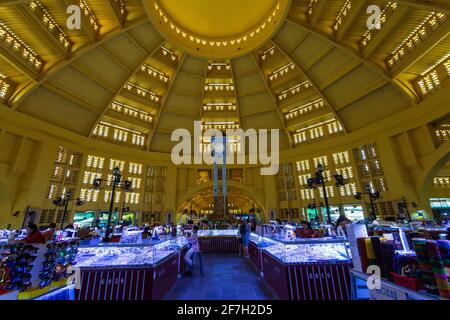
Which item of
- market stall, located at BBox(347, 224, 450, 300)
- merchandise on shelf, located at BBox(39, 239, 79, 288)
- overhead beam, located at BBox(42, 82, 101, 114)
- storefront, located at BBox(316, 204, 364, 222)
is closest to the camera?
market stall, located at BBox(347, 224, 450, 300)

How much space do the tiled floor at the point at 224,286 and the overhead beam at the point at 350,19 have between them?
62.9 feet

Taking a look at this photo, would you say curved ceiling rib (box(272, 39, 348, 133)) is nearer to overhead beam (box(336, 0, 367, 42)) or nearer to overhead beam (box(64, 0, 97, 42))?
overhead beam (box(336, 0, 367, 42))

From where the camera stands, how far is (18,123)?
58.7ft

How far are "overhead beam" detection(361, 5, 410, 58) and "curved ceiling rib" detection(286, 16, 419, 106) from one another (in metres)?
0.72

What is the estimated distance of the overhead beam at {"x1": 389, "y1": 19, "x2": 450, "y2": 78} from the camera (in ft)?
45.1

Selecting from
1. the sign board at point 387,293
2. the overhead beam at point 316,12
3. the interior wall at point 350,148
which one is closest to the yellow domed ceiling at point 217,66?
the overhead beam at point 316,12

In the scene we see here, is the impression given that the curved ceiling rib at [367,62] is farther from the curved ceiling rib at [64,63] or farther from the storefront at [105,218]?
the storefront at [105,218]

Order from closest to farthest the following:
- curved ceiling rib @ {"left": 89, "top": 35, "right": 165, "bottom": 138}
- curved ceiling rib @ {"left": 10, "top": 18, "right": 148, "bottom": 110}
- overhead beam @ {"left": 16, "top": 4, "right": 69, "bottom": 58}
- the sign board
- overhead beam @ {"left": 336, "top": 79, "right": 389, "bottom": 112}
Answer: the sign board → overhead beam @ {"left": 16, "top": 4, "right": 69, "bottom": 58} → curved ceiling rib @ {"left": 10, "top": 18, "right": 148, "bottom": 110} → overhead beam @ {"left": 336, "top": 79, "right": 389, "bottom": 112} → curved ceiling rib @ {"left": 89, "top": 35, "right": 165, "bottom": 138}

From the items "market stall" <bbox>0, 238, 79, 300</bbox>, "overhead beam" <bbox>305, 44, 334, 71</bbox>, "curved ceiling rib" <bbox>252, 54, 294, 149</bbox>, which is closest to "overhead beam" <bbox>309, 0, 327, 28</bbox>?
"overhead beam" <bbox>305, 44, 334, 71</bbox>

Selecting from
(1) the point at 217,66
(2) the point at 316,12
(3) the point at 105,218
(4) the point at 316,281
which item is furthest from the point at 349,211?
(3) the point at 105,218

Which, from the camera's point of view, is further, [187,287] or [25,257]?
[187,287]
